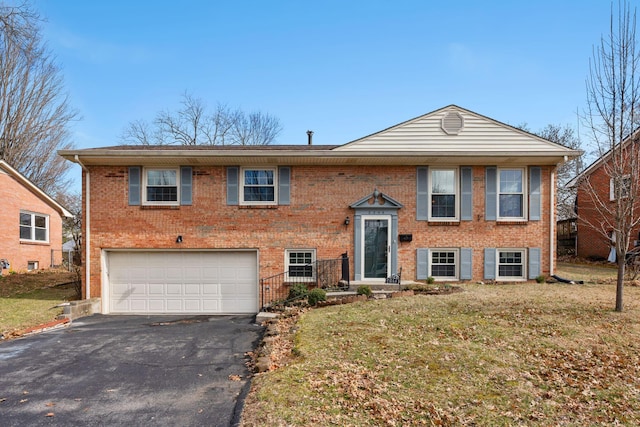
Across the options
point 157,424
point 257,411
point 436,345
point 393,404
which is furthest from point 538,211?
point 157,424

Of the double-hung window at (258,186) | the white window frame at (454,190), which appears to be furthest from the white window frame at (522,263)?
the double-hung window at (258,186)

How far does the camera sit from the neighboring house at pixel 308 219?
10859mm

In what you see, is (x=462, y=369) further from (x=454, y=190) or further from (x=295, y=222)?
(x=454, y=190)

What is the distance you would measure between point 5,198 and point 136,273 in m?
10.6

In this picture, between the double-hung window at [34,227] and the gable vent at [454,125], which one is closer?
the gable vent at [454,125]

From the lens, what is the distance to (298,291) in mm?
10195

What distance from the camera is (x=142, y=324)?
929cm

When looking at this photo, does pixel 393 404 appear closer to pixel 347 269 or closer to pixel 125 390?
pixel 125 390

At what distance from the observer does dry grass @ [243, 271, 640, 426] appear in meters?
3.70

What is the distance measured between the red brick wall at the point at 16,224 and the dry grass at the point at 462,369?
16583 millimetres

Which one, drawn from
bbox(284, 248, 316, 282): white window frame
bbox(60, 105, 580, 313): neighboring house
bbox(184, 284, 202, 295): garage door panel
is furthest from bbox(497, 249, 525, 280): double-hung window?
bbox(184, 284, 202, 295): garage door panel

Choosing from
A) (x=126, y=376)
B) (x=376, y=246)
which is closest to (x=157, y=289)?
(x=126, y=376)

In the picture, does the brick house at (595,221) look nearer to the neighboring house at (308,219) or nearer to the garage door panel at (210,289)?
the neighboring house at (308,219)

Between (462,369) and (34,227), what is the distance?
21703 mm
